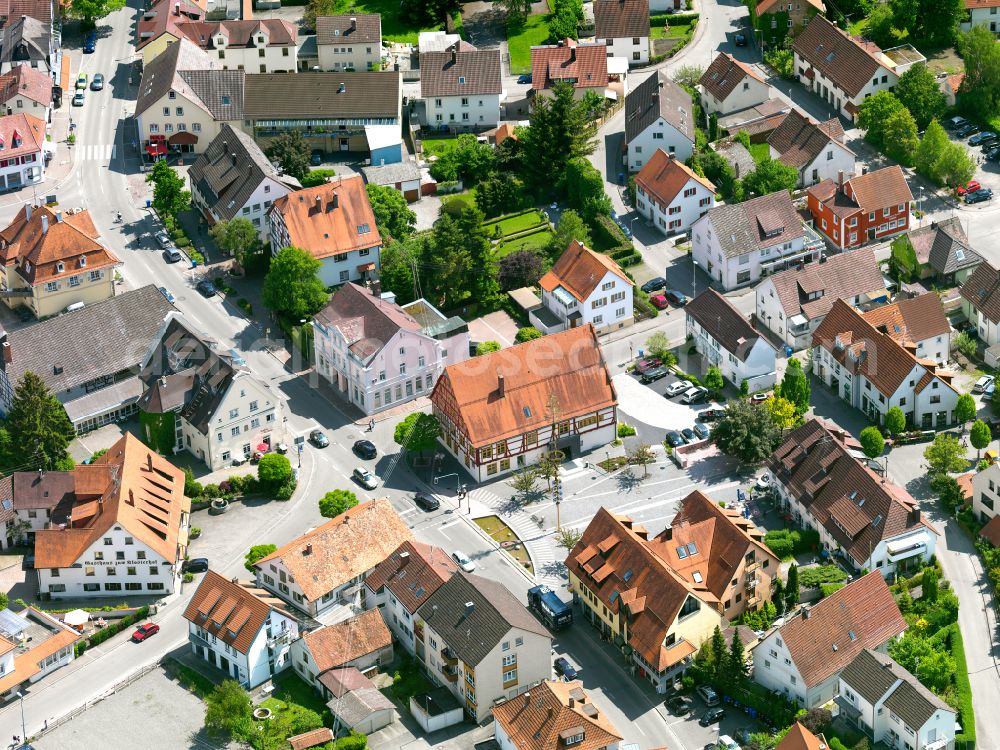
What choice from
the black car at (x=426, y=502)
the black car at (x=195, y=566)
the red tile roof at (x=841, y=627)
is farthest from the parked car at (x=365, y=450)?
the red tile roof at (x=841, y=627)

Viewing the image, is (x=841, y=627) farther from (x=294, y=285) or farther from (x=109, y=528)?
(x=294, y=285)

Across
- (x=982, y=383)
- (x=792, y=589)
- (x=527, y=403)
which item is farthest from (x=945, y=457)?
(x=527, y=403)

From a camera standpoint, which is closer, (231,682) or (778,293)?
(231,682)

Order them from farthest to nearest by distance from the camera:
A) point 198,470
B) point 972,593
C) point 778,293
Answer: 1. point 778,293
2. point 198,470
3. point 972,593

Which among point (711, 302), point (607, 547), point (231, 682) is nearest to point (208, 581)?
point (231, 682)

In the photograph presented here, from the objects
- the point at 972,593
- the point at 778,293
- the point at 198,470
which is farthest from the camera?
the point at 778,293

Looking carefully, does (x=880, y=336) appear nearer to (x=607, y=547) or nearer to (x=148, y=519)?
(x=607, y=547)

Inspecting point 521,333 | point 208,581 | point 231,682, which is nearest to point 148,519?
point 208,581
